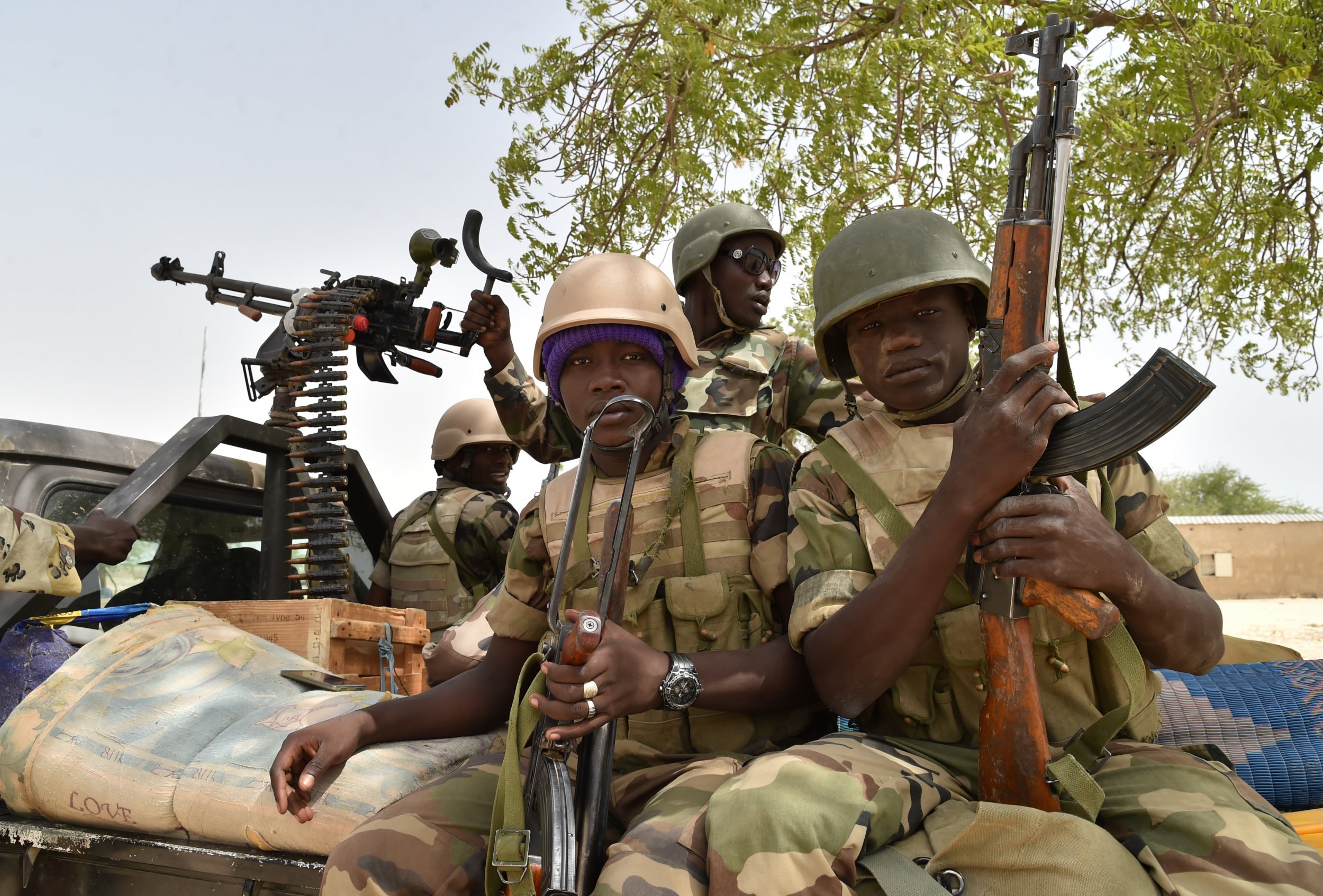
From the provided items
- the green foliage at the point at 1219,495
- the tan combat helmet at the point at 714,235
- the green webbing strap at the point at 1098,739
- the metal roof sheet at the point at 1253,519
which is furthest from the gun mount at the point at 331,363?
the green foliage at the point at 1219,495

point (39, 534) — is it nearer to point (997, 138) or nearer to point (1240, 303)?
point (997, 138)

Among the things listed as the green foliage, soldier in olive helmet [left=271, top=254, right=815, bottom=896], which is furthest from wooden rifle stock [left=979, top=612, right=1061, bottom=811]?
the green foliage

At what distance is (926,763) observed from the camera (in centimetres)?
193

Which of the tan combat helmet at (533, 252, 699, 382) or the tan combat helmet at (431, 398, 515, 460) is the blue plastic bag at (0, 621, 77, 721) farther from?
the tan combat helmet at (431, 398, 515, 460)

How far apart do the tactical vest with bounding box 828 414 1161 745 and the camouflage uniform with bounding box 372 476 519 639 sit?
117 inches

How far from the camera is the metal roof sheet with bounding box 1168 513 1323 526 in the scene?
82.1ft

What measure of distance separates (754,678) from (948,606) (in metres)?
0.40

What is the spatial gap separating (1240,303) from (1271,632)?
1259 cm

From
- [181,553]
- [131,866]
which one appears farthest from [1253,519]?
[131,866]

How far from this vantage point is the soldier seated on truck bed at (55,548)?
3.22 meters

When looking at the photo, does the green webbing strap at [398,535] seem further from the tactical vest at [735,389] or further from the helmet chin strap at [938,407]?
the helmet chin strap at [938,407]

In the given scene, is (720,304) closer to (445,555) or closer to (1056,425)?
(445,555)

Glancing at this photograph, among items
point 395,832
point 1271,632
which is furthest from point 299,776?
point 1271,632

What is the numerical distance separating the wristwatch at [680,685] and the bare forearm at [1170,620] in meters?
0.77
